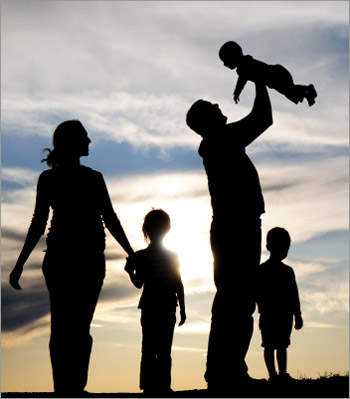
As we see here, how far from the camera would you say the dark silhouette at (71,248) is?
5512 mm

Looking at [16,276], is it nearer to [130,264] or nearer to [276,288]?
[130,264]

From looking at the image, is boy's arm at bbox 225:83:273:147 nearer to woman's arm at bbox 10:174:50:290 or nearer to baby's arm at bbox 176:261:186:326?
baby's arm at bbox 176:261:186:326

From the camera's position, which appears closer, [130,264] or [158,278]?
→ [130,264]

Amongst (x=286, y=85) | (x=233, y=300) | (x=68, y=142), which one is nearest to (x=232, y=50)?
(x=286, y=85)

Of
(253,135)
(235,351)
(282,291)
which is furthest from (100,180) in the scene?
(282,291)

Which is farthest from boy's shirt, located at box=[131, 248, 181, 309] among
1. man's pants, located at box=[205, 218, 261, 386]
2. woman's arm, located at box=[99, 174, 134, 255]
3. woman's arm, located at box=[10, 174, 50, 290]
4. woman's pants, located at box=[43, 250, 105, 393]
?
woman's arm, located at box=[10, 174, 50, 290]

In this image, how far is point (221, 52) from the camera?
629 centimetres

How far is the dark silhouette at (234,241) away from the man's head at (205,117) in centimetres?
19

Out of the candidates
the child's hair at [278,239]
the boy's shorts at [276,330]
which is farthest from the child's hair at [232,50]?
the boy's shorts at [276,330]

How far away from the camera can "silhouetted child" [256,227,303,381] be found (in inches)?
317

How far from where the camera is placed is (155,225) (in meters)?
6.91

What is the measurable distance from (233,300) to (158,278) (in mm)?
1298

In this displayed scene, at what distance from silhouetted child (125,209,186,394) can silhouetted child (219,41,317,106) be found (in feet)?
5.97

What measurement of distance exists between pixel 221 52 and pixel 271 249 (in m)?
3.03
